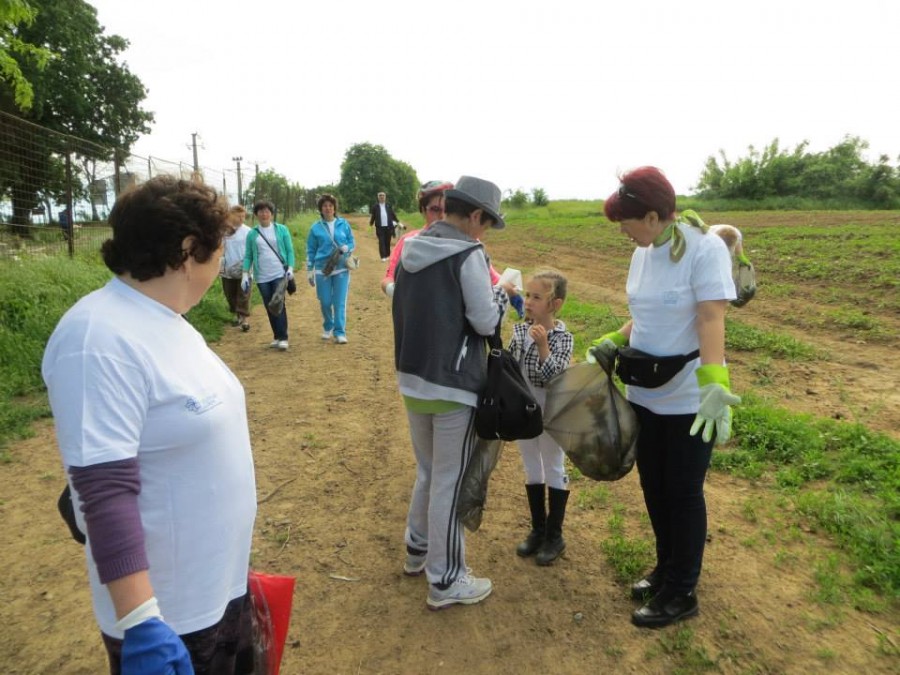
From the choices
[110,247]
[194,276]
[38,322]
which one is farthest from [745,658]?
[38,322]

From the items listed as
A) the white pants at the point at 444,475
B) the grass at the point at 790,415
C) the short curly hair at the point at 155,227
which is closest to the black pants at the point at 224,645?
the short curly hair at the point at 155,227

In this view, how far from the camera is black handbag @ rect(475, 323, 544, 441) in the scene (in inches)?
96.1

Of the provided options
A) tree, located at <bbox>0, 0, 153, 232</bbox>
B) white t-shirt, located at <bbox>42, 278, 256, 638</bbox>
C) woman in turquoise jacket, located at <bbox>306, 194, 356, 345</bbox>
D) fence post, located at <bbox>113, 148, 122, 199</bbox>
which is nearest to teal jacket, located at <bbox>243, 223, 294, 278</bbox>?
woman in turquoise jacket, located at <bbox>306, 194, 356, 345</bbox>

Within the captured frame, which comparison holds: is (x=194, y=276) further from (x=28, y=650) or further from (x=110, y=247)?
(x=28, y=650)

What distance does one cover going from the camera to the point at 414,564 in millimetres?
3057

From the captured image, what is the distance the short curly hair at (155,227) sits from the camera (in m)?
1.33

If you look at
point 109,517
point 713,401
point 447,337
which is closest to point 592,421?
point 713,401

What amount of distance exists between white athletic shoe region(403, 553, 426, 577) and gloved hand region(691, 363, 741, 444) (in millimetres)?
1527

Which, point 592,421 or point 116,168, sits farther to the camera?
point 116,168

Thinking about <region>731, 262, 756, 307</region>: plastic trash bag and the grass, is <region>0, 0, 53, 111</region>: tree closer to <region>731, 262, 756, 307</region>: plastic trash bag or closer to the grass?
the grass

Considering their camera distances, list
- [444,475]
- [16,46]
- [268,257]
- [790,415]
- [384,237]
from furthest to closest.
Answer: [384,237] → [268,257] → [16,46] → [790,415] → [444,475]

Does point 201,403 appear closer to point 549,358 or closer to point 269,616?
point 269,616

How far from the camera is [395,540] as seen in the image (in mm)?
3426

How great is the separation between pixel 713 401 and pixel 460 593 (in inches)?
57.7
